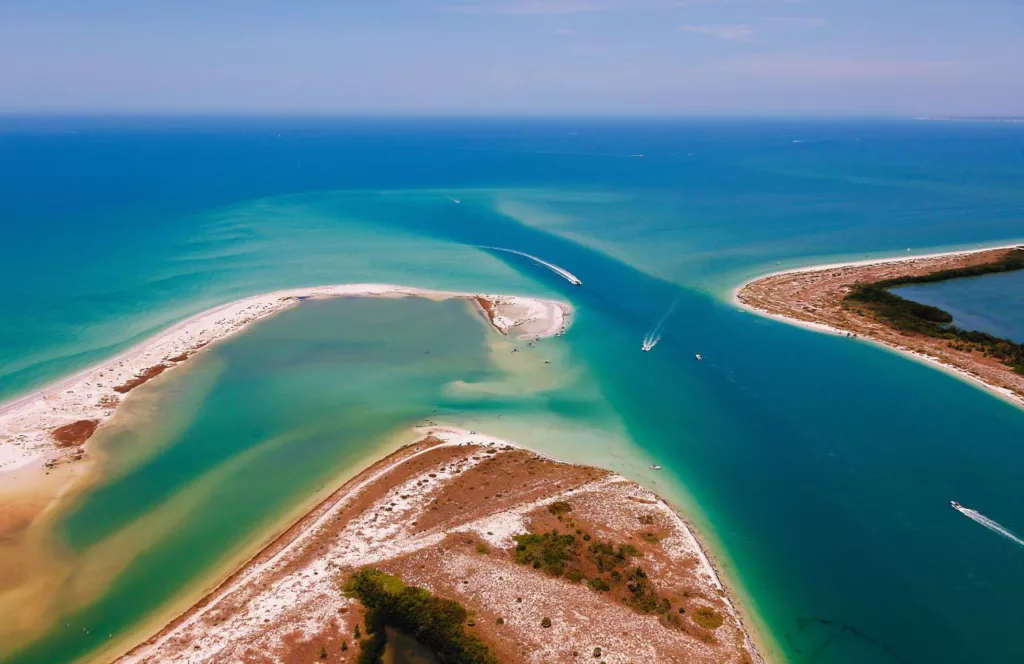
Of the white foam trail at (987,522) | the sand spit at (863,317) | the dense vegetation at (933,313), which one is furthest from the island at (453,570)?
the dense vegetation at (933,313)

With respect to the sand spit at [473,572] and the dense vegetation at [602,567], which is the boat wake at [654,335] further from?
the dense vegetation at [602,567]

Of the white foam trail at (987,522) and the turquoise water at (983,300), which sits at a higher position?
the turquoise water at (983,300)

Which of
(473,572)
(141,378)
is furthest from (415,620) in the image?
(141,378)

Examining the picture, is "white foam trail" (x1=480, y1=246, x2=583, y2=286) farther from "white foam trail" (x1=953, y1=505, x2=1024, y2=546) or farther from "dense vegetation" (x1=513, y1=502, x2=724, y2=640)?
"white foam trail" (x1=953, y1=505, x2=1024, y2=546)

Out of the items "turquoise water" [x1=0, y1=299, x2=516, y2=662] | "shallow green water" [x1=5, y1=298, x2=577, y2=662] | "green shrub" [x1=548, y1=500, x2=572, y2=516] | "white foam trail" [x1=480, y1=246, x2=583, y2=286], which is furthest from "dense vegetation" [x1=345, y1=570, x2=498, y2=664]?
"white foam trail" [x1=480, y1=246, x2=583, y2=286]

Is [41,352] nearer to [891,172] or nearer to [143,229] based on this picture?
[143,229]

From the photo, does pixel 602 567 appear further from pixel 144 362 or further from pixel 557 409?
pixel 144 362
